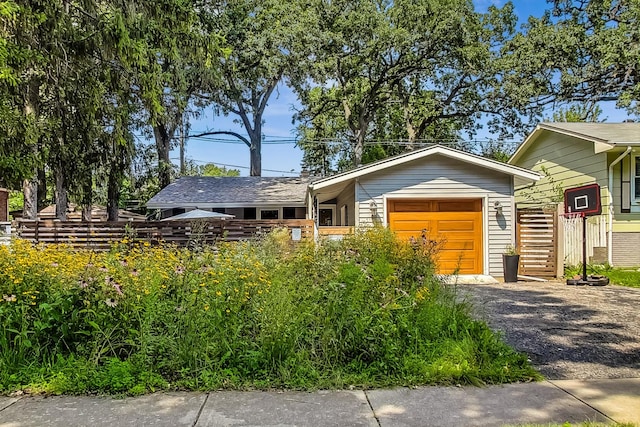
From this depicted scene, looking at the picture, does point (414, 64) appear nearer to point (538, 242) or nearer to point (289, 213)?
point (289, 213)

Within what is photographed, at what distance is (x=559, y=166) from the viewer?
1424cm

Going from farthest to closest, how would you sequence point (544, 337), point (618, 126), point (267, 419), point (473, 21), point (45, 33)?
point (473, 21) < point (618, 126) < point (45, 33) < point (544, 337) < point (267, 419)

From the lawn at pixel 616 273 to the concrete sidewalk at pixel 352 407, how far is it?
276 inches

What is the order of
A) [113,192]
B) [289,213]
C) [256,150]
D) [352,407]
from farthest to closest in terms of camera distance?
[256,150] < [289,213] < [113,192] < [352,407]

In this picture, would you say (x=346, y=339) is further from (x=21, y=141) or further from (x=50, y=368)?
(x=21, y=141)

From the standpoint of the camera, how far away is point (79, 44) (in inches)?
372

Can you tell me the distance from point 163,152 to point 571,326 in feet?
72.1

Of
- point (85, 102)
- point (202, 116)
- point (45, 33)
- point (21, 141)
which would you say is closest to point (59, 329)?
point (21, 141)

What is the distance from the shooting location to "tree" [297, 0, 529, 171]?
22.1 metres

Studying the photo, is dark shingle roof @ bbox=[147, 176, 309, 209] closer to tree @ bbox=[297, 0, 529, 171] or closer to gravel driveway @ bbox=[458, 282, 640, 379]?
tree @ bbox=[297, 0, 529, 171]

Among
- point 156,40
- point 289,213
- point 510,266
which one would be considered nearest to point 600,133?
point 510,266

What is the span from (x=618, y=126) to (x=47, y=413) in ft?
51.7

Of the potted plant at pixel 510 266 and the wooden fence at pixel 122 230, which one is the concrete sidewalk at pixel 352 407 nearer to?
the potted plant at pixel 510 266

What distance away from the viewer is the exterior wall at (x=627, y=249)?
11.6m
